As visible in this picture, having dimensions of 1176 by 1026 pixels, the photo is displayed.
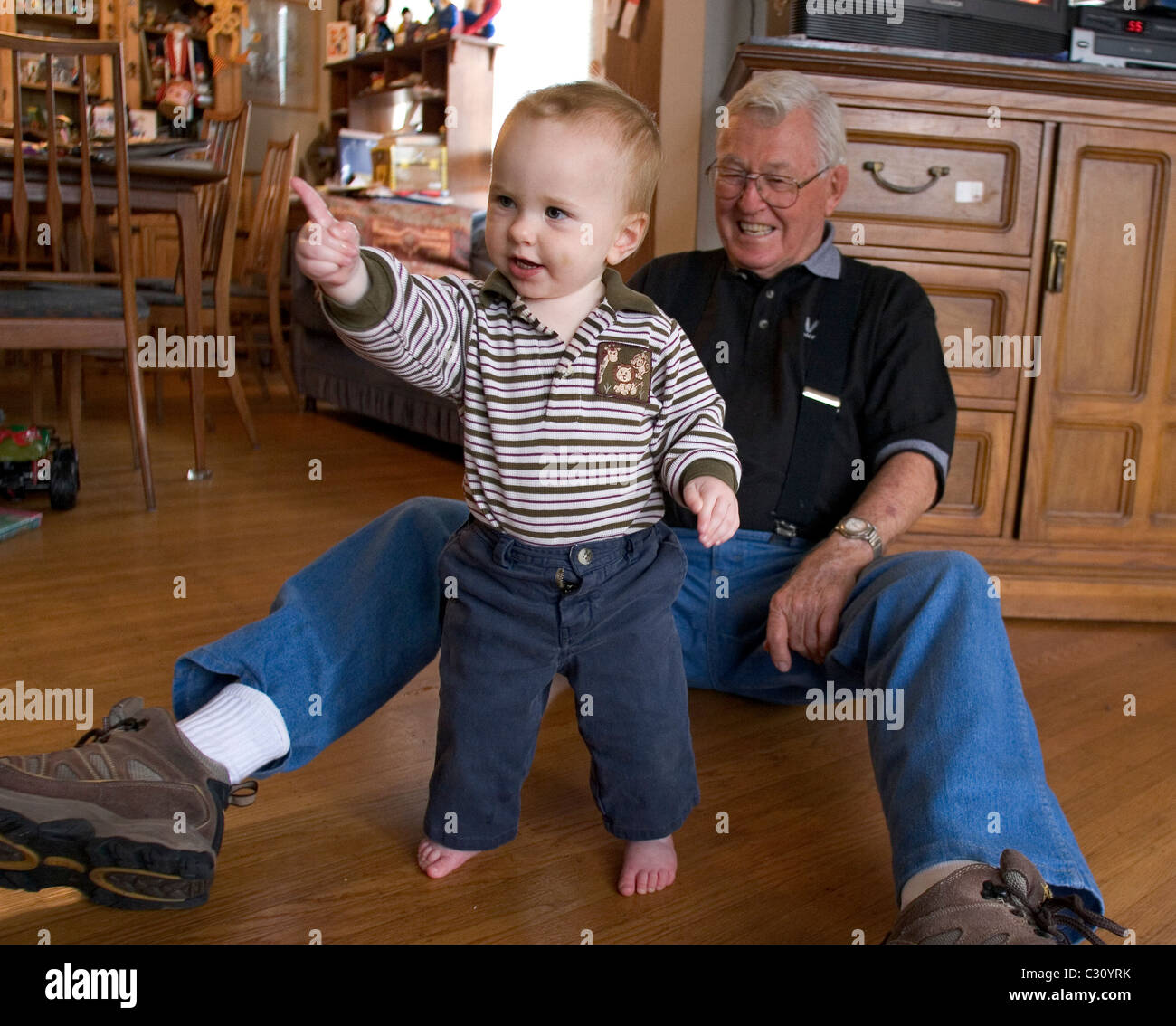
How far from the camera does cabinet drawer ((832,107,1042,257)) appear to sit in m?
1.75

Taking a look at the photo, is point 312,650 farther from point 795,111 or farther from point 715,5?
point 715,5

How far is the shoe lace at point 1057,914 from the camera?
76 cm

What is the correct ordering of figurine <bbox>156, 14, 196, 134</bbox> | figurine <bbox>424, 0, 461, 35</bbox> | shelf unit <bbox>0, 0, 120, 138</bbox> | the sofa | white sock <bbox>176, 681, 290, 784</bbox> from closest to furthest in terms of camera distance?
white sock <bbox>176, 681, 290, 784</bbox> → the sofa → figurine <bbox>424, 0, 461, 35</bbox> → shelf unit <bbox>0, 0, 120, 138</bbox> → figurine <bbox>156, 14, 196, 134</bbox>

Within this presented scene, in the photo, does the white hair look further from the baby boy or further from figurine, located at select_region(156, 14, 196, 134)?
figurine, located at select_region(156, 14, 196, 134)

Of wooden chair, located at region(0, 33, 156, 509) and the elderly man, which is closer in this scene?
the elderly man

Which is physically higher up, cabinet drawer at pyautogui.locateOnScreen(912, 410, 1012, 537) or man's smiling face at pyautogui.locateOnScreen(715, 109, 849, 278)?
man's smiling face at pyautogui.locateOnScreen(715, 109, 849, 278)

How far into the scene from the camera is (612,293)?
3.14 feet

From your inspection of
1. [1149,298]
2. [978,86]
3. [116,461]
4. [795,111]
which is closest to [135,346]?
[116,461]

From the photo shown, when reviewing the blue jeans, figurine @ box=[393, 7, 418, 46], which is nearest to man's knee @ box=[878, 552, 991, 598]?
the blue jeans

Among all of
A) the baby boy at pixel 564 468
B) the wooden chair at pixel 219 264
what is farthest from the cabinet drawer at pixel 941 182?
the wooden chair at pixel 219 264

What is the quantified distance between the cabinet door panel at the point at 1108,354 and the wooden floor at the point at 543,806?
213 mm

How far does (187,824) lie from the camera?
0.87 meters

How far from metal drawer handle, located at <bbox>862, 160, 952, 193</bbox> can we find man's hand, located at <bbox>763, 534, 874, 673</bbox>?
839 mm

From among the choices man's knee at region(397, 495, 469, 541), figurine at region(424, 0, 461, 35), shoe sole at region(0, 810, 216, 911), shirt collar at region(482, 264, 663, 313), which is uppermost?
figurine at region(424, 0, 461, 35)
